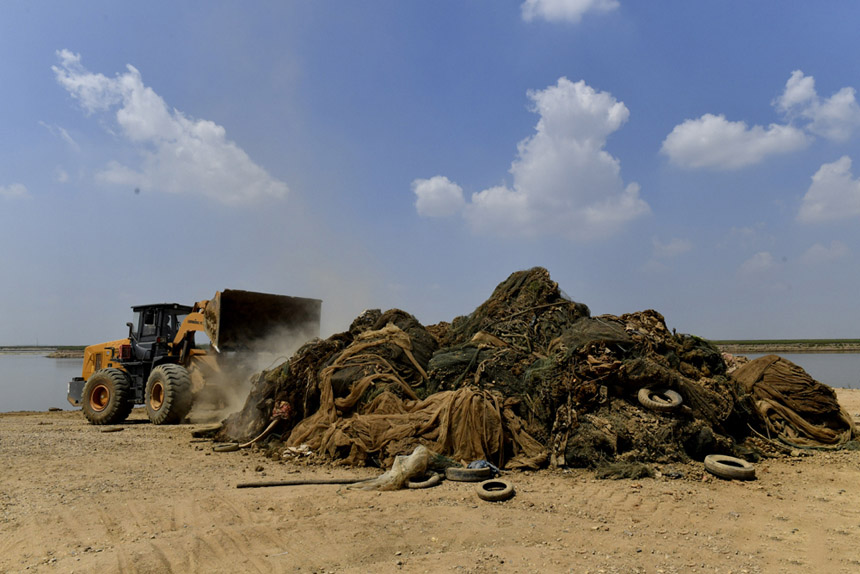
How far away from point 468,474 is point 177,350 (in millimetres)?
9689

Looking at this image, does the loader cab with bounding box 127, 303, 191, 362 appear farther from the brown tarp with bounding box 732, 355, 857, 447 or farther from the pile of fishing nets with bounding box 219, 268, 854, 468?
the brown tarp with bounding box 732, 355, 857, 447

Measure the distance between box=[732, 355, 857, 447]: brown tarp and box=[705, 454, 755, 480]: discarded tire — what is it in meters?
2.41

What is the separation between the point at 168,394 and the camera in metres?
11.4

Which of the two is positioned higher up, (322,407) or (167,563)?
(322,407)

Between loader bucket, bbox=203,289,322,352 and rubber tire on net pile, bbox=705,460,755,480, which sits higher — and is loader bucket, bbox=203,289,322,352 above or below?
above

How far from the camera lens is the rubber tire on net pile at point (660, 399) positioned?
7.04 m

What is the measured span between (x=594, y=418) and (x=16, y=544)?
19.9 feet

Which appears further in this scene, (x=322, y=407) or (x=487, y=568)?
(x=322, y=407)

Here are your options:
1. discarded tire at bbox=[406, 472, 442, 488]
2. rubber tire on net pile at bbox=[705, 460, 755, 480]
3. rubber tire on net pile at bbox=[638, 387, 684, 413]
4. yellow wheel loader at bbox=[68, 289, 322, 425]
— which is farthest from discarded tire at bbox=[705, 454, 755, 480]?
yellow wheel loader at bbox=[68, 289, 322, 425]

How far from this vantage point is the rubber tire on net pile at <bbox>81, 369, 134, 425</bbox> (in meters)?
12.4

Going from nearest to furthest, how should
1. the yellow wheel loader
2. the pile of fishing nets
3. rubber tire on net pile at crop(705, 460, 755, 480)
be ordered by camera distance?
rubber tire on net pile at crop(705, 460, 755, 480)
the pile of fishing nets
the yellow wheel loader

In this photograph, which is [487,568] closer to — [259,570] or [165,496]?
[259,570]

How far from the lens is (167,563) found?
12.9 feet

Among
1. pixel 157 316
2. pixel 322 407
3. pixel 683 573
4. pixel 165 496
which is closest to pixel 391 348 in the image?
pixel 322 407
